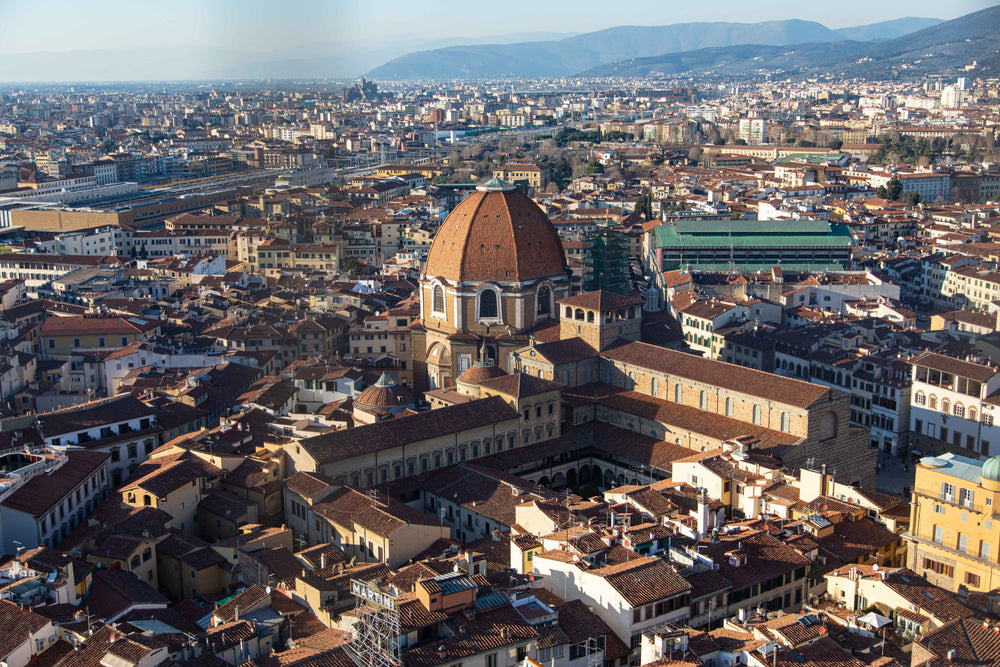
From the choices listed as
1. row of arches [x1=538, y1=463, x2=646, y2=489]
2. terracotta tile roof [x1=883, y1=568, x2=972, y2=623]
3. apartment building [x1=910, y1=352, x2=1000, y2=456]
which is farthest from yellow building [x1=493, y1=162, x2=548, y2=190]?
terracotta tile roof [x1=883, y1=568, x2=972, y2=623]

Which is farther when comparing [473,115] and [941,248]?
[473,115]

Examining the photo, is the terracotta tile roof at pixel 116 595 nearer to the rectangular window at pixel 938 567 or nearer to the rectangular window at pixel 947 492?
the rectangular window at pixel 938 567

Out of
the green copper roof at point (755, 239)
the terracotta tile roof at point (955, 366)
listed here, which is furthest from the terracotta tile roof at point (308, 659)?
the green copper roof at point (755, 239)

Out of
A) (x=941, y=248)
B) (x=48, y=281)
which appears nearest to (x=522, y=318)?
(x=48, y=281)

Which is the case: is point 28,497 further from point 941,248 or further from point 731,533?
point 941,248

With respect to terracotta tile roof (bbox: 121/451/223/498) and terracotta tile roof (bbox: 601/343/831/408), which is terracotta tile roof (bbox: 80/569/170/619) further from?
terracotta tile roof (bbox: 601/343/831/408)

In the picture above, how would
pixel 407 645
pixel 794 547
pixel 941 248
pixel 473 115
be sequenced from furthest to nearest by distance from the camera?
pixel 473 115, pixel 941 248, pixel 794 547, pixel 407 645

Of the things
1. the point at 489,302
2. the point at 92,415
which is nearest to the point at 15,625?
the point at 92,415
